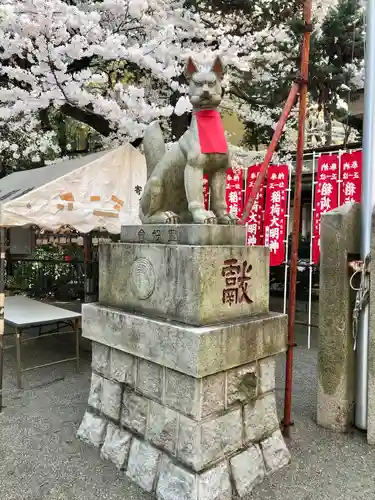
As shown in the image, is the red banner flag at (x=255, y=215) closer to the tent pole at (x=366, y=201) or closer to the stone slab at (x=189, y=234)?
the tent pole at (x=366, y=201)

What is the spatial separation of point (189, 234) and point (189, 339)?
81cm

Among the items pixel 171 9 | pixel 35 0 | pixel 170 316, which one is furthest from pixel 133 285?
pixel 171 9

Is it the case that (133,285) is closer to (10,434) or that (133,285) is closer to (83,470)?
(83,470)

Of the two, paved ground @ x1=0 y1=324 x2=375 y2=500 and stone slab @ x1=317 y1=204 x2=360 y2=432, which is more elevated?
stone slab @ x1=317 y1=204 x2=360 y2=432

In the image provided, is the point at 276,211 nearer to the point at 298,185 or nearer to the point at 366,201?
the point at 366,201

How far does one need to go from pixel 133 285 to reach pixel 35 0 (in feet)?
17.4

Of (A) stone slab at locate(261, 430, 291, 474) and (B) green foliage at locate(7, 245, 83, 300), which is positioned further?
(B) green foliage at locate(7, 245, 83, 300)

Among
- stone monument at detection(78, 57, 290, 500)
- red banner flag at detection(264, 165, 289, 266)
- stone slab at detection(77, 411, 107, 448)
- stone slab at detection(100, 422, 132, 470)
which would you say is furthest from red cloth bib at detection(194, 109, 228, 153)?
red banner flag at detection(264, 165, 289, 266)

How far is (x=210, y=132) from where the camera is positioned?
3.33 meters

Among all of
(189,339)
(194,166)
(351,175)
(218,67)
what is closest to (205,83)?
(218,67)

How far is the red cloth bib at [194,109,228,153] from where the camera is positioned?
10.8 ft

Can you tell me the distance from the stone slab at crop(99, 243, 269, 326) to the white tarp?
2119 mm

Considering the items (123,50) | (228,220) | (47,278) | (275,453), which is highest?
(123,50)

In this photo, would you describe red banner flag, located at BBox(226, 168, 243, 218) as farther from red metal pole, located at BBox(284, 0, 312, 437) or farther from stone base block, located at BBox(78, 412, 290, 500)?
stone base block, located at BBox(78, 412, 290, 500)
